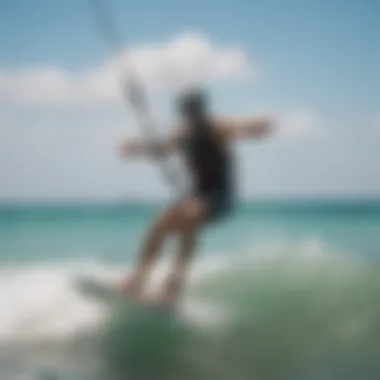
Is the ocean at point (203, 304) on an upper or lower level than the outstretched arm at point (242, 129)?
lower

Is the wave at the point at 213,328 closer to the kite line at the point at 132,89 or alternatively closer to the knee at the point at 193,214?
the knee at the point at 193,214

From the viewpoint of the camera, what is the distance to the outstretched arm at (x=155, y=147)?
5.03ft

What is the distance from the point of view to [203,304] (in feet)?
5.07

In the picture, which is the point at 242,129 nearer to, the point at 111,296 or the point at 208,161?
the point at 208,161

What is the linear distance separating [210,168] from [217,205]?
0.26 feet

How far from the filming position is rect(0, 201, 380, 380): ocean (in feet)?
5.10

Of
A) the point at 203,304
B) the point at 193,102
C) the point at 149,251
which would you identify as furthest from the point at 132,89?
the point at 203,304

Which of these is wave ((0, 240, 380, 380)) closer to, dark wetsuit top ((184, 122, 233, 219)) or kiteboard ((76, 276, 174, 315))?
kiteboard ((76, 276, 174, 315))

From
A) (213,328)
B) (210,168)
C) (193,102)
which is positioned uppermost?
(193,102)

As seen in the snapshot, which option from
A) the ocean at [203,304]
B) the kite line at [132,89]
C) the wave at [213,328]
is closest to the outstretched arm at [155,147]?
the kite line at [132,89]

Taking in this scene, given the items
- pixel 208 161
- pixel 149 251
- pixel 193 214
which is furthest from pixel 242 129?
pixel 149 251

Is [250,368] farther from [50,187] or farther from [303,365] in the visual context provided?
[50,187]

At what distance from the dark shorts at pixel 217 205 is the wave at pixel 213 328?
99 millimetres

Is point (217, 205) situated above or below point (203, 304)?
above
